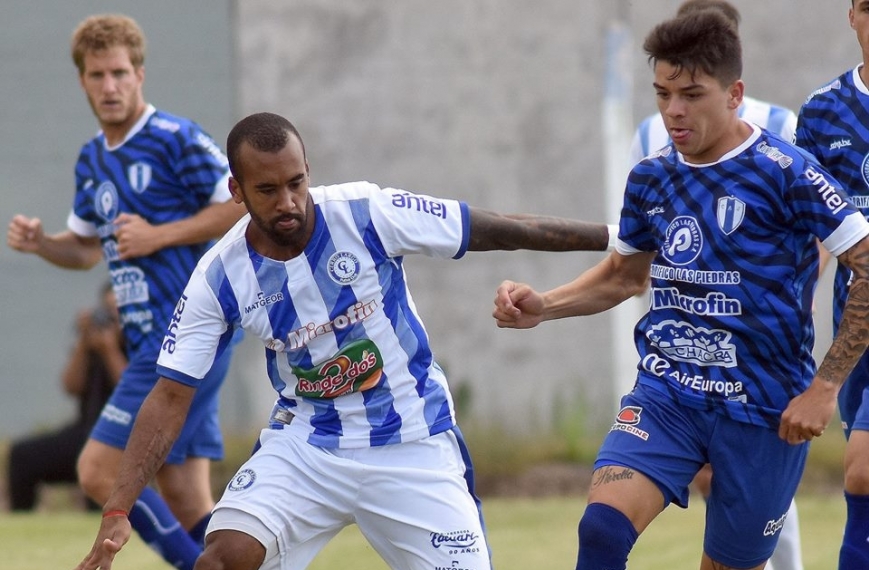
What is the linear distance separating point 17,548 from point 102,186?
327 cm

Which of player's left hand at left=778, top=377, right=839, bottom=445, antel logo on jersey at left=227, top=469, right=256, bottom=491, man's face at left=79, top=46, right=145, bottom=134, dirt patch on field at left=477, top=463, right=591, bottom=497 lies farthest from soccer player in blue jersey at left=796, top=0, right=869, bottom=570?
dirt patch on field at left=477, top=463, right=591, bottom=497

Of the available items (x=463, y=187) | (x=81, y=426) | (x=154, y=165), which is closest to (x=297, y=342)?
(x=154, y=165)

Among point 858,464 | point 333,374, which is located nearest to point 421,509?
point 333,374

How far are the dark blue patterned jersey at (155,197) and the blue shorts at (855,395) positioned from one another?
2.80 meters

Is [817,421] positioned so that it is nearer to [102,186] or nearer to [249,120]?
[249,120]

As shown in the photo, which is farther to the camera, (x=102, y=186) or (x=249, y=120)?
(x=102, y=186)

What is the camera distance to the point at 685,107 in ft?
14.2

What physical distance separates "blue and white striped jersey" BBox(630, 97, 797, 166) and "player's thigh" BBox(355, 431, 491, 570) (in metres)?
2.08

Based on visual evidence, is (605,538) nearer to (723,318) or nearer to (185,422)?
(723,318)

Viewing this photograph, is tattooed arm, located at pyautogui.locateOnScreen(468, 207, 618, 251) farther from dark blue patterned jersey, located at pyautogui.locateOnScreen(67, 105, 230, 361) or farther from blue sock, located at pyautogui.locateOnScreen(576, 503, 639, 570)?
dark blue patterned jersey, located at pyautogui.locateOnScreen(67, 105, 230, 361)

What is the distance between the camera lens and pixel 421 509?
174 inches

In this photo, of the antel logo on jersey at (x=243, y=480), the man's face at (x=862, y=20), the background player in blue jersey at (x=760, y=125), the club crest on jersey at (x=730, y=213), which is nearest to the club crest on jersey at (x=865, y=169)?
the man's face at (x=862, y=20)

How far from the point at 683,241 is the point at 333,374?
48.6 inches

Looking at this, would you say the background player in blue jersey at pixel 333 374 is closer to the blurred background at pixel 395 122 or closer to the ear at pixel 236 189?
the ear at pixel 236 189
